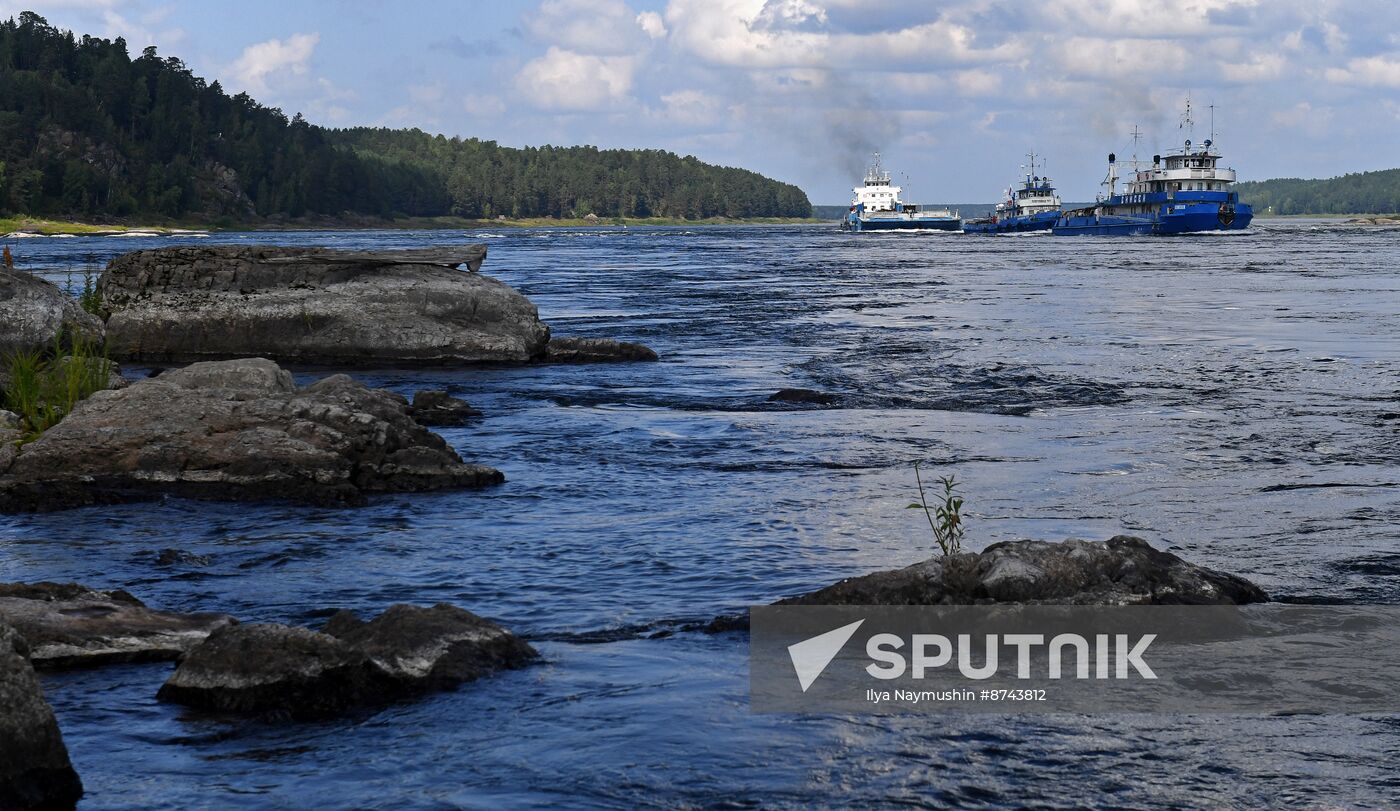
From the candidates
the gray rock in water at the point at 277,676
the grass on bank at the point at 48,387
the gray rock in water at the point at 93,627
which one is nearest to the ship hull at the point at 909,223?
the grass on bank at the point at 48,387

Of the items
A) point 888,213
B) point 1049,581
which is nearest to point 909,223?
point 888,213

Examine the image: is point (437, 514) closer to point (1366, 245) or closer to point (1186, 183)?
point (1366, 245)

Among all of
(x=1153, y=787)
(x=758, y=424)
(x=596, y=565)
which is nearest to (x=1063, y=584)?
(x=1153, y=787)

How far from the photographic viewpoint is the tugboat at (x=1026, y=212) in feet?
461

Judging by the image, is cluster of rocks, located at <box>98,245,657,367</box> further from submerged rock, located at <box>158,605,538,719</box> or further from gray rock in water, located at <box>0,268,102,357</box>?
submerged rock, located at <box>158,605,538,719</box>

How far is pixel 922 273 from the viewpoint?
6225cm

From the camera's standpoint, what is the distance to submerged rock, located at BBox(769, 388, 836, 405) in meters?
19.0

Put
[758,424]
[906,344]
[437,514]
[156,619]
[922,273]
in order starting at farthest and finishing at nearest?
[922,273]
[906,344]
[758,424]
[437,514]
[156,619]

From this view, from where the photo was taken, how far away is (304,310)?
75.9 ft

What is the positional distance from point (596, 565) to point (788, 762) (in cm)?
397

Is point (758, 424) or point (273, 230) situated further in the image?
point (273, 230)

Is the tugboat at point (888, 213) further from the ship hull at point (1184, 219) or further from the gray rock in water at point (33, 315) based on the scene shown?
the gray rock in water at point (33, 315)

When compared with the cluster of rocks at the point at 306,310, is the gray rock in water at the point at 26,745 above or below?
below

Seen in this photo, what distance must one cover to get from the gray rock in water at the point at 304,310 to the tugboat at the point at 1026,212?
12128cm
